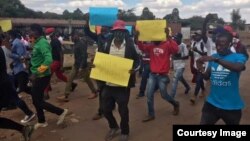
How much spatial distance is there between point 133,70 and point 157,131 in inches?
53.5

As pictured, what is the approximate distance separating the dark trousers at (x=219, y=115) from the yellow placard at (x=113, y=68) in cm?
150

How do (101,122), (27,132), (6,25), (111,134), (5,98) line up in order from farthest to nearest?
(6,25) < (101,122) < (111,134) < (27,132) < (5,98)

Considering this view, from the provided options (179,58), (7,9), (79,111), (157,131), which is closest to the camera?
(157,131)

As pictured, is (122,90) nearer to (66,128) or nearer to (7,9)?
(66,128)

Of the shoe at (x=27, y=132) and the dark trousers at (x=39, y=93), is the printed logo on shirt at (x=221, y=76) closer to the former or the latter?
the shoe at (x=27, y=132)

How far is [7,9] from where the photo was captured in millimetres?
48094

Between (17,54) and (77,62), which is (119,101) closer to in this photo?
(17,54)

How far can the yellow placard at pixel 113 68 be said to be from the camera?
19.8 ft

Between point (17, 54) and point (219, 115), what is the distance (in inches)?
213

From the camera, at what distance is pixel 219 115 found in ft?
15.7

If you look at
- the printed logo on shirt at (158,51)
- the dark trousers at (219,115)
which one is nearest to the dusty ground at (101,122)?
the printed logo on shirt at (158,51)

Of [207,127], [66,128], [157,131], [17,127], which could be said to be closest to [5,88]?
[17,127]

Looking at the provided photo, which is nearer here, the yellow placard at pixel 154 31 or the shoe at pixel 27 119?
the yellow placard at pixel 154 31

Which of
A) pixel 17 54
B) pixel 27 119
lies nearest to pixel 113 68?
pixel 27 119
